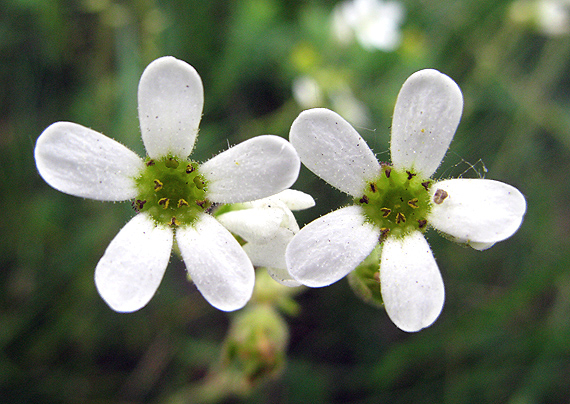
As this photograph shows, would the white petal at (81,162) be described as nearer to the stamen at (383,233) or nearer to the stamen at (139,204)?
the stamen at (139,204)

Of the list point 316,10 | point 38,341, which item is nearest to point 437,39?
point 316,10

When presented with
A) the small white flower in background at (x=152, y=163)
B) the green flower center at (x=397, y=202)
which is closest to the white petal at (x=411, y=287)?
the green flower center at (x=397, y=202)

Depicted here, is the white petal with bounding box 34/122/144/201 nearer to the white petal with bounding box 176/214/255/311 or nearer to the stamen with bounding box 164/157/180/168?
the stamen with bounding box 164/157/180/168

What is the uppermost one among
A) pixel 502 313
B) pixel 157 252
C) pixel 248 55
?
pixel 248 55

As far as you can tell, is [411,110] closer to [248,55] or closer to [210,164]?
[210,164]

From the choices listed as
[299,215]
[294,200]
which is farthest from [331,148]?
[299,215]

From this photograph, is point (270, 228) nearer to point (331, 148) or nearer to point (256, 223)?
point (256, 223)

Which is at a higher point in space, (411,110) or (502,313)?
(502,313)
